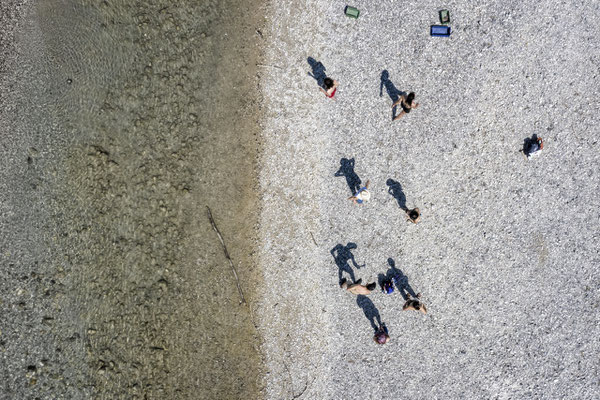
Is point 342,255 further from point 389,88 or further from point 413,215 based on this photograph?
point 389,88

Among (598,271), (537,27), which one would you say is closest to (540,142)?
(537,27)

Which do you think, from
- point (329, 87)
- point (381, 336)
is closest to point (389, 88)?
point (329, 87)

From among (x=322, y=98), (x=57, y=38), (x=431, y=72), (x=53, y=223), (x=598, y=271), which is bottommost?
(x=53, y=223)

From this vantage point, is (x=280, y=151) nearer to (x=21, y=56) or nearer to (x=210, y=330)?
(x=210, y=330)

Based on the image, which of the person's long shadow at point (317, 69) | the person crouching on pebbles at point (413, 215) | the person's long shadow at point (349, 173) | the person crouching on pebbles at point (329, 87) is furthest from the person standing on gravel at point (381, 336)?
the person's long shadow at point (317, 69)

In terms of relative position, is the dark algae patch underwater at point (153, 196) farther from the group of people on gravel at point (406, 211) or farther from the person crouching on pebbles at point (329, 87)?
the group of people on gravel at point (406, 211)

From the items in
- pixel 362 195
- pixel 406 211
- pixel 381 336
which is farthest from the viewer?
pixel 406 211

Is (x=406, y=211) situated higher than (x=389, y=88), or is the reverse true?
(x=389, y=88)
